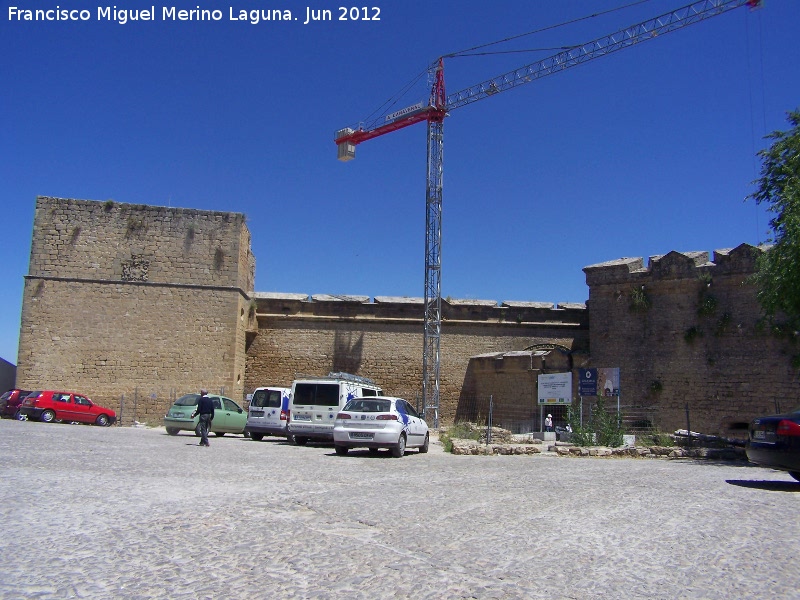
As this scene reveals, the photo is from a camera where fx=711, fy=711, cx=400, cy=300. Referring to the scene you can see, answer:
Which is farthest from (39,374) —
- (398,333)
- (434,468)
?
(434,468)

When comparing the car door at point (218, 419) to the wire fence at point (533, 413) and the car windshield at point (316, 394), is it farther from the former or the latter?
the wire fence at point (533, 413)

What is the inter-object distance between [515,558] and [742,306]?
76.3 ft

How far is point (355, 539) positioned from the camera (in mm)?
6102

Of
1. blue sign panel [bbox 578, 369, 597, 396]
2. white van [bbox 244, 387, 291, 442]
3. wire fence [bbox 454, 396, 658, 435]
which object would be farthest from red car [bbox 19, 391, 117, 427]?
blue sign panel [bbox 578, 369, 597, 396]

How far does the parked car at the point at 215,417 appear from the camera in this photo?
19.7 m

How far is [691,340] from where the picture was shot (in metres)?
26.6

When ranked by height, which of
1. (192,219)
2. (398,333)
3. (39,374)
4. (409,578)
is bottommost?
(409,578)

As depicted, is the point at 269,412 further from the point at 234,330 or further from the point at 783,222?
the point at 783,222

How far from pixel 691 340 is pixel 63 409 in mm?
22190

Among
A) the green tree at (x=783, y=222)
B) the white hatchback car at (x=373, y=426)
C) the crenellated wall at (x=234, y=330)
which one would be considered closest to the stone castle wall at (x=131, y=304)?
the crenellated wall at (x=234, y=330)

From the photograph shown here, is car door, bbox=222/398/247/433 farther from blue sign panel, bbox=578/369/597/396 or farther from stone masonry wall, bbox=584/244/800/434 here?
stone masonry wall, bbox=584/244/800/434

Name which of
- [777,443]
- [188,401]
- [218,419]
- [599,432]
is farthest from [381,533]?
[188,401]

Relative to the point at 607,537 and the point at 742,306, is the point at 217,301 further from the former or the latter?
the point at 607,537

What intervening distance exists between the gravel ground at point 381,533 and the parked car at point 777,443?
419 millimetres
